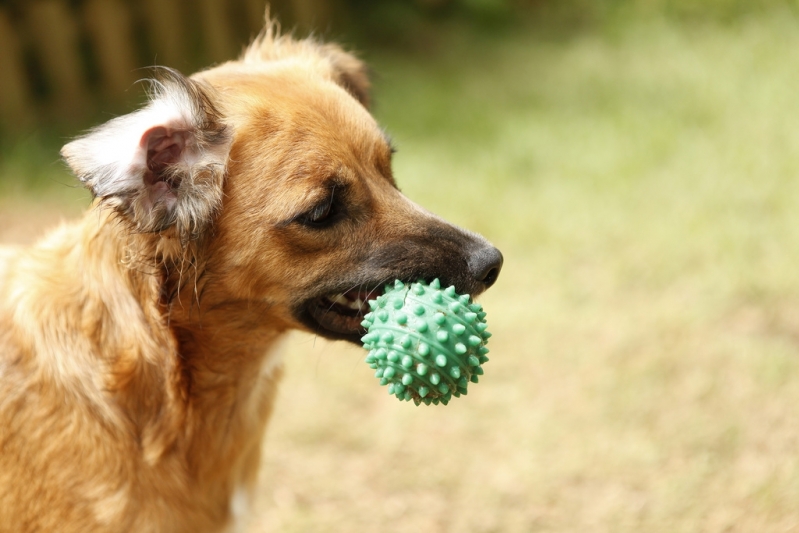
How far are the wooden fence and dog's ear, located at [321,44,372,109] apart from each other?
4337 millimetres

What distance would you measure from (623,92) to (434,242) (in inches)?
243

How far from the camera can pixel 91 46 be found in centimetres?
829

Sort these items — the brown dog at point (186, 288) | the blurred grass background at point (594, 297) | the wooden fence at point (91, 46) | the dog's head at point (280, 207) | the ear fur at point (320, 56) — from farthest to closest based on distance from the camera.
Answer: the wooden fence at point (91, 46) → the blurred grass background at point (594, 297) → the ear fur at point (320, 56) → the brown dog at point (186, 288) → the dog's head at point (280, 207)

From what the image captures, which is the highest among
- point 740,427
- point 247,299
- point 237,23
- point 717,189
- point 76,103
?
point 237,23

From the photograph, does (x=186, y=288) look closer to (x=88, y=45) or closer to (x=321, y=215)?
(x=321, y=215)

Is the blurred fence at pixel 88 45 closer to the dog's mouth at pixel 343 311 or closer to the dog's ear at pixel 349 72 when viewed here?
the dog's ear at pixel 349 72

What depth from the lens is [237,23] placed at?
930cm

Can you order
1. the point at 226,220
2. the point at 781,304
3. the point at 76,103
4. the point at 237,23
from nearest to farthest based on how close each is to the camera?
the point at 226,220 < the point at 781,304 < the point at 76,103 < the point at 237,23

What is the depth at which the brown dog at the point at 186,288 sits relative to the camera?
275cm

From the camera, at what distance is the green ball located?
2.51m

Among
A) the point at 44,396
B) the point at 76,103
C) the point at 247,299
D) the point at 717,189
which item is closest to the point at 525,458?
the point at 247,299

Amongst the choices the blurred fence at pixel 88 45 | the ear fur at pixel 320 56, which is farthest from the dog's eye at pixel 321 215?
the blurred fence at pixel 88 45

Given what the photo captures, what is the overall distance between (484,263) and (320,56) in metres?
1.37

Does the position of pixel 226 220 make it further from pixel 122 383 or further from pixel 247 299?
pixel 122 383
